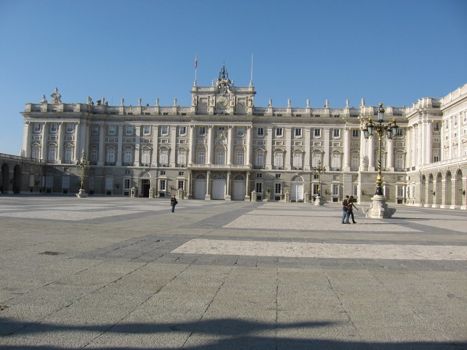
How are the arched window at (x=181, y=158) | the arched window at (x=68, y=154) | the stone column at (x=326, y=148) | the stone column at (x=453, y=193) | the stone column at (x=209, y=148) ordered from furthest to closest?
1. the arched window at (x=181, y=158)
2. the arched window at (x=68, y=154)
3. the stone column at (x=209, y=148)
4. the stone column at (x=326, y=148)
5. the stone column at (x=453, y=193)

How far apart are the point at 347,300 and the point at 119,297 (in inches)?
132

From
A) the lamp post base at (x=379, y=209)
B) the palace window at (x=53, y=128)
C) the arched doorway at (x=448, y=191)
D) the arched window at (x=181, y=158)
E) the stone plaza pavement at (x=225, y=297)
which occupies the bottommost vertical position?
the stone plaza pavement at (x=225, y=297)

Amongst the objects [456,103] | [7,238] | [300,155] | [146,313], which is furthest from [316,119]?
[146,313]

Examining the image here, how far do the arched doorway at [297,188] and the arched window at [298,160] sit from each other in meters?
1.87

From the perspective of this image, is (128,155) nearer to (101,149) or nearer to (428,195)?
(101,149)

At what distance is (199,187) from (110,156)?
1789 cm

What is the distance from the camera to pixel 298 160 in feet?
259

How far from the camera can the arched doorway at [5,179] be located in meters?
68.1

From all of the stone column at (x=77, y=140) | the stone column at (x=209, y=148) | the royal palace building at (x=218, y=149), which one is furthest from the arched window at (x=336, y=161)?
the stone column at (x=77, y=140)

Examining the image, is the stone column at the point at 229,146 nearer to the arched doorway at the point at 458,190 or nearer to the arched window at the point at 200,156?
the arched window at the point at 200,156

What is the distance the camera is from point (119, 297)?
6.42 m

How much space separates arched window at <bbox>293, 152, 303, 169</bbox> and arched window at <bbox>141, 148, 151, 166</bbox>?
2645 centimetres

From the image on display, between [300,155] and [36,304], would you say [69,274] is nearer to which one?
[36,304]

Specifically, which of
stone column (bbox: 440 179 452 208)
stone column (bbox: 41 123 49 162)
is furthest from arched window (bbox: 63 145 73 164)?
stone column (bbox: 440 179 452 208)
